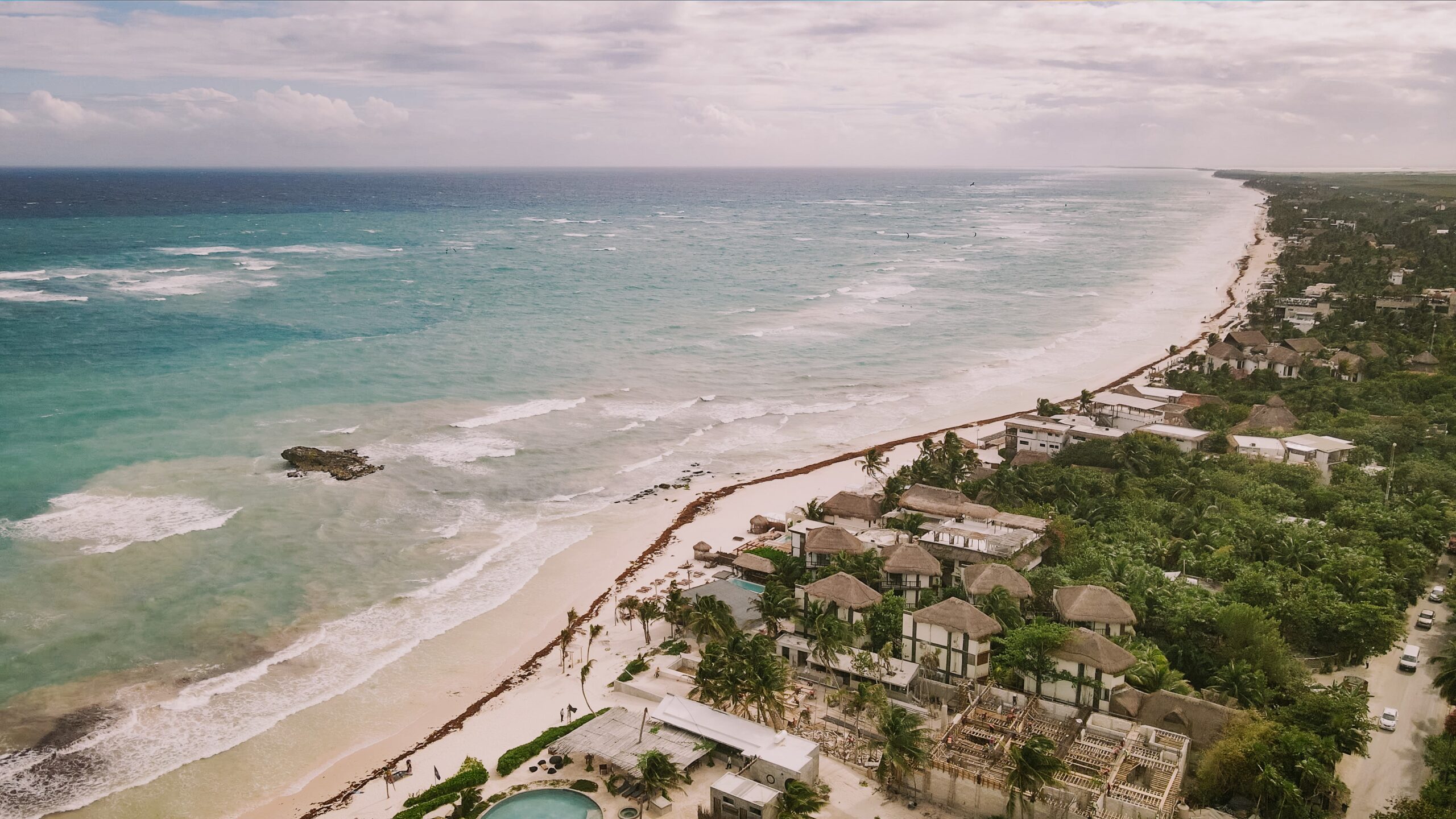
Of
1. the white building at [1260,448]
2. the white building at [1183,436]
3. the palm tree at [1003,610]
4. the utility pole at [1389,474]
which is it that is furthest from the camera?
the white building at [1183,436]

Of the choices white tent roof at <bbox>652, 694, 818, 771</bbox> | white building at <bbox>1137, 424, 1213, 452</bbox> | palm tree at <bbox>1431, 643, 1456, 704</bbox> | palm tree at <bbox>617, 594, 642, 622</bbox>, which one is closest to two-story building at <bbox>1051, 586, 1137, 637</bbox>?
palm tree at <bbox>1431, 643, 1456, 704</bbox>

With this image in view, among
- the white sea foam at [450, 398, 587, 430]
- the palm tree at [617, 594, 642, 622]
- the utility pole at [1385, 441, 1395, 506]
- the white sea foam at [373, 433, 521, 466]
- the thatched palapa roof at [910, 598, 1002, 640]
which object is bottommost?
the palm tree at [617, 594, 642, 622]

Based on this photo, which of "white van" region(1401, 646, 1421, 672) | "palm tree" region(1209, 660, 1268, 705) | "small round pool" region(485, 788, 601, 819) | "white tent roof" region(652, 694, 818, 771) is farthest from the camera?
"white van" region(1401, 646, 1421, 672)

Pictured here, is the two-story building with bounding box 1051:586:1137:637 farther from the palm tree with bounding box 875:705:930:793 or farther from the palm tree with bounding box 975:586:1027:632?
the palm tree with bounding box 875:705:930:793

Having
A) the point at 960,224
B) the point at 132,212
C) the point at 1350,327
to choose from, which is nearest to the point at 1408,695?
the point at 1350,327

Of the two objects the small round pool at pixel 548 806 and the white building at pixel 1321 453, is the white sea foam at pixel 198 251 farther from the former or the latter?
the white building at pixel 1321 453

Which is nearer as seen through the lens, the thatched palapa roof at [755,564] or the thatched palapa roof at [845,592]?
the thatched palapa roof at [845,592]

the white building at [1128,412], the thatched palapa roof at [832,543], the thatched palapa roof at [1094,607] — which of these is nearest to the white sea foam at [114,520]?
the thatched palapa roof at [832,543]
